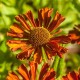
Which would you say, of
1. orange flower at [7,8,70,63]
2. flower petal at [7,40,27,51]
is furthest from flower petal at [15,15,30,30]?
flower petal at [7,40,27,51]

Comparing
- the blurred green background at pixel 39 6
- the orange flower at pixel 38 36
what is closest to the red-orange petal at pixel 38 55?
the orange flower at pixel 38 36

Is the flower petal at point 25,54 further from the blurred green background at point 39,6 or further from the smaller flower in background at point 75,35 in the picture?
the blurred green background at point 39,6

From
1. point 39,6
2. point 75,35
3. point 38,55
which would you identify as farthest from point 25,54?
point 39,6

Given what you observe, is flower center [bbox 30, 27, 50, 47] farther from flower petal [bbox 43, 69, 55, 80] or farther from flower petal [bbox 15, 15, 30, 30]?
flower petal [bbox 43, 69, 55, 80]

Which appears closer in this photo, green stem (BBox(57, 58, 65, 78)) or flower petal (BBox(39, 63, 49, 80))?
flower petal (BBox(39, 63, 49, 80))

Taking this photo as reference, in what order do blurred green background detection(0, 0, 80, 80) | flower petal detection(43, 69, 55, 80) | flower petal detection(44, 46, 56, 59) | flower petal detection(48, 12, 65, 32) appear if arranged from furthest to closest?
blurred green background detection(0, 0, 80, 80) → flower petal detection(48, 12, 65, 32) → flower petal detection(44, 46, 56, 59) → flower petal detection(43, 69, 55, 80)

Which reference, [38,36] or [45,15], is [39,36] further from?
[45,15]

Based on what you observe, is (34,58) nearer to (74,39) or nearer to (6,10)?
(74,39)
